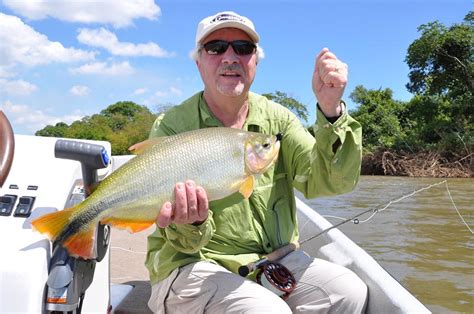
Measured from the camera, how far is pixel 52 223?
183cm

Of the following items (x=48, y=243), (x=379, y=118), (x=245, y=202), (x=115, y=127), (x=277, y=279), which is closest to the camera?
(x=48, y=243)

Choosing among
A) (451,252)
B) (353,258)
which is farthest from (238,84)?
(451,252)

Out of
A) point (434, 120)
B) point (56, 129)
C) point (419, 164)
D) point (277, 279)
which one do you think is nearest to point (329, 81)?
point (277, 279)

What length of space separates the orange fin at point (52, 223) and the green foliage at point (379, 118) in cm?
3442

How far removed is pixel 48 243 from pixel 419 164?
3213 centimetres

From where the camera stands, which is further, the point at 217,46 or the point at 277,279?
the point at 217,46

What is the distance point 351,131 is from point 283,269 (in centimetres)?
78

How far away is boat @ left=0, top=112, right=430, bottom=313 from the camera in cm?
190

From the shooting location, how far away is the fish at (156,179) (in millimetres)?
1905

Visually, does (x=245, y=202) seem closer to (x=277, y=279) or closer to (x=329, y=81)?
(x=277, y=279)

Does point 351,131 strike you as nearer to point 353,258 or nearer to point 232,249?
point 232,249

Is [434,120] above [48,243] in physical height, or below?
above

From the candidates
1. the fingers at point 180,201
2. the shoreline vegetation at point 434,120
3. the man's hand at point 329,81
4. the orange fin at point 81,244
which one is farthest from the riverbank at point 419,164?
the orange fin at point 81,244

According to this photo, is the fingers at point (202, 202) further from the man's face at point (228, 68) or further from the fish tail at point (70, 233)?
the man's face at point (228, 68)
